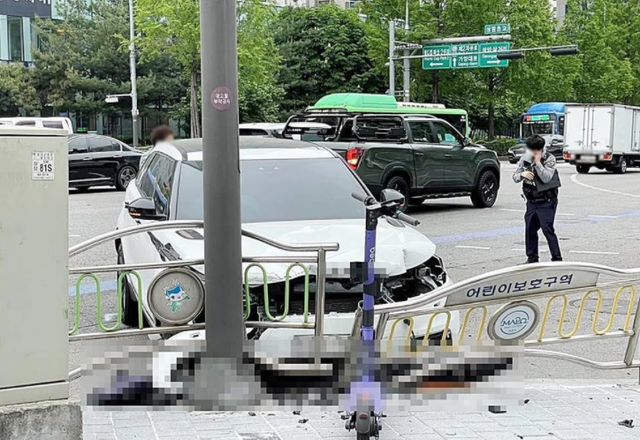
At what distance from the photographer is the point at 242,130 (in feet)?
69.7

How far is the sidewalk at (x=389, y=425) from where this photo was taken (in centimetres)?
432

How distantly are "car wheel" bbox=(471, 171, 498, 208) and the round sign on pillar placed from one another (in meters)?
13.4

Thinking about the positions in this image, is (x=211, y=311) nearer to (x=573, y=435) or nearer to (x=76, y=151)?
(x=573, y=435)

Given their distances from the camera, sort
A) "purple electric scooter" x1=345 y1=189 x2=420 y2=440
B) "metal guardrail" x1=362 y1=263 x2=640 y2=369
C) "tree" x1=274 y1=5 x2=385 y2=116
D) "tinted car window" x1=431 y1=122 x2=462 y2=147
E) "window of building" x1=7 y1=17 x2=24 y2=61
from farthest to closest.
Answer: "tree" x1=274 y1=5 x2=385 y2=116, "window of building" x1=7 y1=17 x2=24 y2=61, "tinted car window" x1=431 y1=122 x2=462 y2=147, "metal guardrail" x1=362 y1=263 x2=640 y2=369, "purple electric scooter" x1=345 y1=189 x2=420 y2=440

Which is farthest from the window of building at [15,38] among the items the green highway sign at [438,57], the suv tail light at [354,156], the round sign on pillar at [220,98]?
A: the round sign on pillar at [220,98]

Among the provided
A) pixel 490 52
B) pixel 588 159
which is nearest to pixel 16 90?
pixel 490 52

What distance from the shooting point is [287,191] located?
22.3ft

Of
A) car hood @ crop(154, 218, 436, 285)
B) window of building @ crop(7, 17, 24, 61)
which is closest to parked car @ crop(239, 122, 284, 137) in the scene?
car hood @ crop(154, 218, 436, 285)

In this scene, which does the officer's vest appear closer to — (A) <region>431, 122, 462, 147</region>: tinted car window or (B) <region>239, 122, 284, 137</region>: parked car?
(A) <region>431, 122, 462, 147</region>: tinted car window

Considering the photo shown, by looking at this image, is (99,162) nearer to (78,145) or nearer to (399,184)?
(78,145)

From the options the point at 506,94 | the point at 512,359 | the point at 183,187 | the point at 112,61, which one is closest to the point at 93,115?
the point at 112,61

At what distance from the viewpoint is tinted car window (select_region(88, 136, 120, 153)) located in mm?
21328

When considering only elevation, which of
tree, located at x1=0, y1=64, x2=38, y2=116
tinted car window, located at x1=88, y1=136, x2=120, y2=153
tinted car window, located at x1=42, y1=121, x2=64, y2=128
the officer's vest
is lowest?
the officer's vest

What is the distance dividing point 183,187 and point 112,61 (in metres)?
39.2
